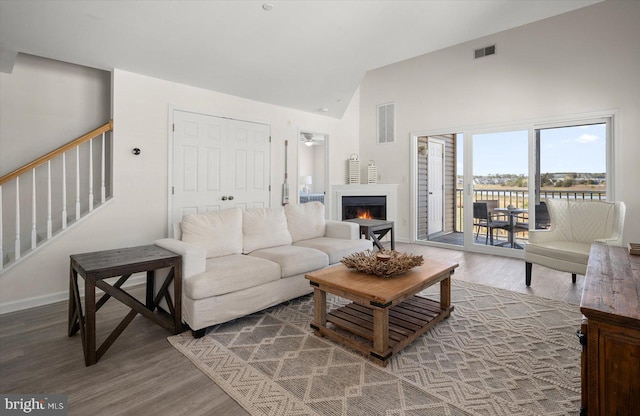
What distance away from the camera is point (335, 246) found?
140 inches

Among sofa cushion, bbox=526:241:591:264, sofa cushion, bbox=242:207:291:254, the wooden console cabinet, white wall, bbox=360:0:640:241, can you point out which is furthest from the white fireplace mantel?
the wooden console cabinet

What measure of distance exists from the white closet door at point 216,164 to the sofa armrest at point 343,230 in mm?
1375

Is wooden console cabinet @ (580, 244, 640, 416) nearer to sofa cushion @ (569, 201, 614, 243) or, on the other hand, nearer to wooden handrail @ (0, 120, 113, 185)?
sofa cushion @ (569, 201, 614, 243)

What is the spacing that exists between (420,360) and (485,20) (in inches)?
157

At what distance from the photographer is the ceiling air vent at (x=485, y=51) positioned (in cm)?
502

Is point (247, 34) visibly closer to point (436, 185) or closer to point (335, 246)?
point (335, 246)

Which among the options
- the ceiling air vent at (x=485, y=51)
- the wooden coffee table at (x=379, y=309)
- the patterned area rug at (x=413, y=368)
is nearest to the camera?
the patterned area rug at (x=413, y=368)

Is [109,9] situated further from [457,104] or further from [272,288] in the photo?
[457,104]

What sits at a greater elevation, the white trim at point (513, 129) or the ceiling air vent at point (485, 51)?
the ceiling air vent at point (485, 51)

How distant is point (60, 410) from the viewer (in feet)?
5.27

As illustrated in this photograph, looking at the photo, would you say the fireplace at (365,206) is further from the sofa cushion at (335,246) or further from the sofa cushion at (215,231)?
the sofa cushion at (215,231)

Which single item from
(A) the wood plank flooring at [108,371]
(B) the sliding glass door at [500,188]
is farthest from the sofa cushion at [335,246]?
(B) the sliding glass door at [500,188]

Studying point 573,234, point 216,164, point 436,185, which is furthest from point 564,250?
point 216,164

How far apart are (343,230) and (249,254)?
4.17ft
